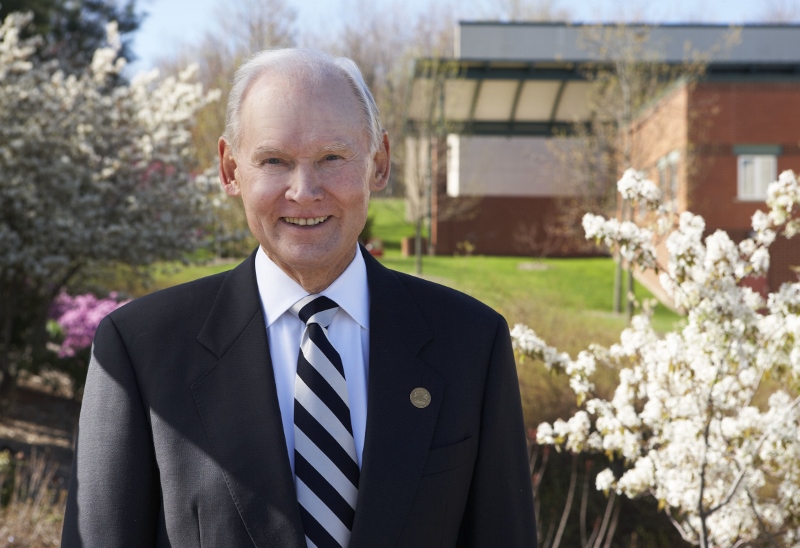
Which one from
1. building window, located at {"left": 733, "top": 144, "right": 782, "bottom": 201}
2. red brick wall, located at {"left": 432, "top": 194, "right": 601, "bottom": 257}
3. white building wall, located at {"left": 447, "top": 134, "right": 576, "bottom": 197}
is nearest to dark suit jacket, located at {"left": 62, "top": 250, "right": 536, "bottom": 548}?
building window, located at {"left": 733, "top": 144, "right": 782, "bottom": 201}

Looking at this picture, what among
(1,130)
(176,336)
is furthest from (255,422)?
(1,130)

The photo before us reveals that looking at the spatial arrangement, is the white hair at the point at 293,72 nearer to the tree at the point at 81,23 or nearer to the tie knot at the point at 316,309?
the tie knot at the point at 316,309

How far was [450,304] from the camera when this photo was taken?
218 centimetres

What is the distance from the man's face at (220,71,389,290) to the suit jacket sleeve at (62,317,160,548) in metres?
0.45

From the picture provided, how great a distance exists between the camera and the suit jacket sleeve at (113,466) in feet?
6.10

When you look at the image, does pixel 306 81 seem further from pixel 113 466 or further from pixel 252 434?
pixel 113 466

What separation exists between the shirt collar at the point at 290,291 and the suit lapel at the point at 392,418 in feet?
0.15

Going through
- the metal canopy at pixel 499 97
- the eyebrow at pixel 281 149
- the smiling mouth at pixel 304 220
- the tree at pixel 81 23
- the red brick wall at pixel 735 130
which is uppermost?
the tree at pixel 81 23

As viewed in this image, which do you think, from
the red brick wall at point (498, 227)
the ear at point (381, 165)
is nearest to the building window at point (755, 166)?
the red brick wall at point (498, 227)

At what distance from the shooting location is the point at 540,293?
40.3 ft

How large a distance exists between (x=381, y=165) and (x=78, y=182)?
969cm

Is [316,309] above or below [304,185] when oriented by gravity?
below

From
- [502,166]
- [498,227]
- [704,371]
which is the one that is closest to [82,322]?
[704,371]

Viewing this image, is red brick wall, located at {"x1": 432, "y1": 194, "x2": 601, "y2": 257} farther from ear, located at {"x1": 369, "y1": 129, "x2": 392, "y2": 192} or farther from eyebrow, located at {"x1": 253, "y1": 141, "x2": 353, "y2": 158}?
eyebrow, located at {"x1": 253, "y1": 141, "x2": 353, "y2": 158}
